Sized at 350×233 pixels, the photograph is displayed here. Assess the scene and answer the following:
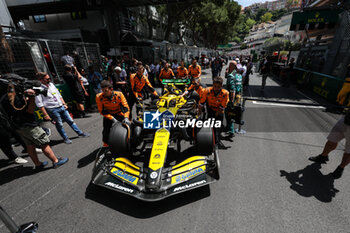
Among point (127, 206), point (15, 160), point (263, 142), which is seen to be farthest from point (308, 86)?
point (15, 160)

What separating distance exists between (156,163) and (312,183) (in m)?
2.89

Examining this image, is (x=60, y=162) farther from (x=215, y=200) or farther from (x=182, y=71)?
(x=182, y=71)

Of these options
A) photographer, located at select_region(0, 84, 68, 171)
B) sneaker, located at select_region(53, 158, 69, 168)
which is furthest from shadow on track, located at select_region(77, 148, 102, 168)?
photographer, located at select_region(0, 84, 68, 171)

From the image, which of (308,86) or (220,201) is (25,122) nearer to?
(220,201)

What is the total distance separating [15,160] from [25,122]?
1602mm

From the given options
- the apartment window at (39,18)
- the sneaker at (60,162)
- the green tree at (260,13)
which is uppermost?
the green tree at (260,13)

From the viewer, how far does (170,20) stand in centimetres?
1820

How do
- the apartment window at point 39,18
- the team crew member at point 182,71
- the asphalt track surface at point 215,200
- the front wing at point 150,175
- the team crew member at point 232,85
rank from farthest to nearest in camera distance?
the apartment window at point 39,18 → the team crew member at point 182,71 → the team crew member at point 232,85 → the front wing at point 150,175 → the asphalt track surface at point 215,200

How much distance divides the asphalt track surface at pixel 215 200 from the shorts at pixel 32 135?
75cm

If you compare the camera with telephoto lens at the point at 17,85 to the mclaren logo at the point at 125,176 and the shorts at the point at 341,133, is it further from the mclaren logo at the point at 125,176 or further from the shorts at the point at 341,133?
the shorts at the point at 341,133

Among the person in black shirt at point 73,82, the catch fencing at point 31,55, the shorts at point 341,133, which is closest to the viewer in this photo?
the shorts at point 341,133

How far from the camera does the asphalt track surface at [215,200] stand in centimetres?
227

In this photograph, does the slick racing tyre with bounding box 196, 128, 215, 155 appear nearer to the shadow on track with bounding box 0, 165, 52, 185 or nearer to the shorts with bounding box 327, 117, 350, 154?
the shorts with bounding box 327, 117, 350, 154

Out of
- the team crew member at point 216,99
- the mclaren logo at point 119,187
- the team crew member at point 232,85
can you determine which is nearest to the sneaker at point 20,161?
the mclaren logo at point 119,187
